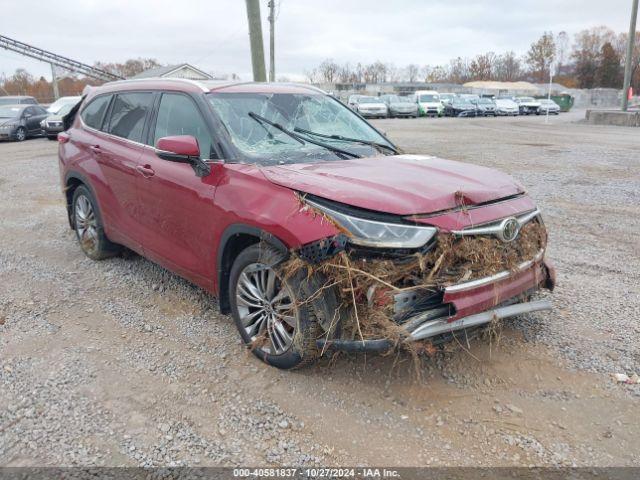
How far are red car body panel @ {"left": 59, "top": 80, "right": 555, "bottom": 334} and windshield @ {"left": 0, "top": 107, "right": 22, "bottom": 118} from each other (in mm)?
19459

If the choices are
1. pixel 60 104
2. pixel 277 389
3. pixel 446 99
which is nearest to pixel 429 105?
pixel 446 99

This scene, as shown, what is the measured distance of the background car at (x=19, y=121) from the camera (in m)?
20.7

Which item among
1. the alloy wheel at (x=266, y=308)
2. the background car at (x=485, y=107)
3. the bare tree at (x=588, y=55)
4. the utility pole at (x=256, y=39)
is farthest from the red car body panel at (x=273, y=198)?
the bare tree at (x=588, y=55)

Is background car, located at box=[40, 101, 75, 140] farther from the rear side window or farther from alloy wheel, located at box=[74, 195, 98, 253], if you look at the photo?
the rear side window

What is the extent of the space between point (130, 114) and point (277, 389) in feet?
10.1

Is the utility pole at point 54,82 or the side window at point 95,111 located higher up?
the utility pole at point 54,82

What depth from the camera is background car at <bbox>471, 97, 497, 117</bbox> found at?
132 feet

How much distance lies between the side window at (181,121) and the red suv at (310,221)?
15 millimetres

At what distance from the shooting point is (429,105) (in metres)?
→ 38.5

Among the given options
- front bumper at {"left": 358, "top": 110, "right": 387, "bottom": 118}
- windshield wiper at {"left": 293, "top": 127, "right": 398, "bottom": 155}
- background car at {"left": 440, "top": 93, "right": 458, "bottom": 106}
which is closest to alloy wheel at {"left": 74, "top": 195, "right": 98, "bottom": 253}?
windshield wiper at {"left": 293, "top": 127, "right": 398, "bottom": 155}

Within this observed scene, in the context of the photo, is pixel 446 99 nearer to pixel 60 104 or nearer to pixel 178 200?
pixel 60 104

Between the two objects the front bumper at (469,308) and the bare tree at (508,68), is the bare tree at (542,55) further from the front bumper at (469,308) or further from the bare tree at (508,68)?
the front bumper at (469,308)

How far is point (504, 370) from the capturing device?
3553 millimetres

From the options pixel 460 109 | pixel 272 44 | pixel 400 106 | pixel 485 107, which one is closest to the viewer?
pixel 272 44
